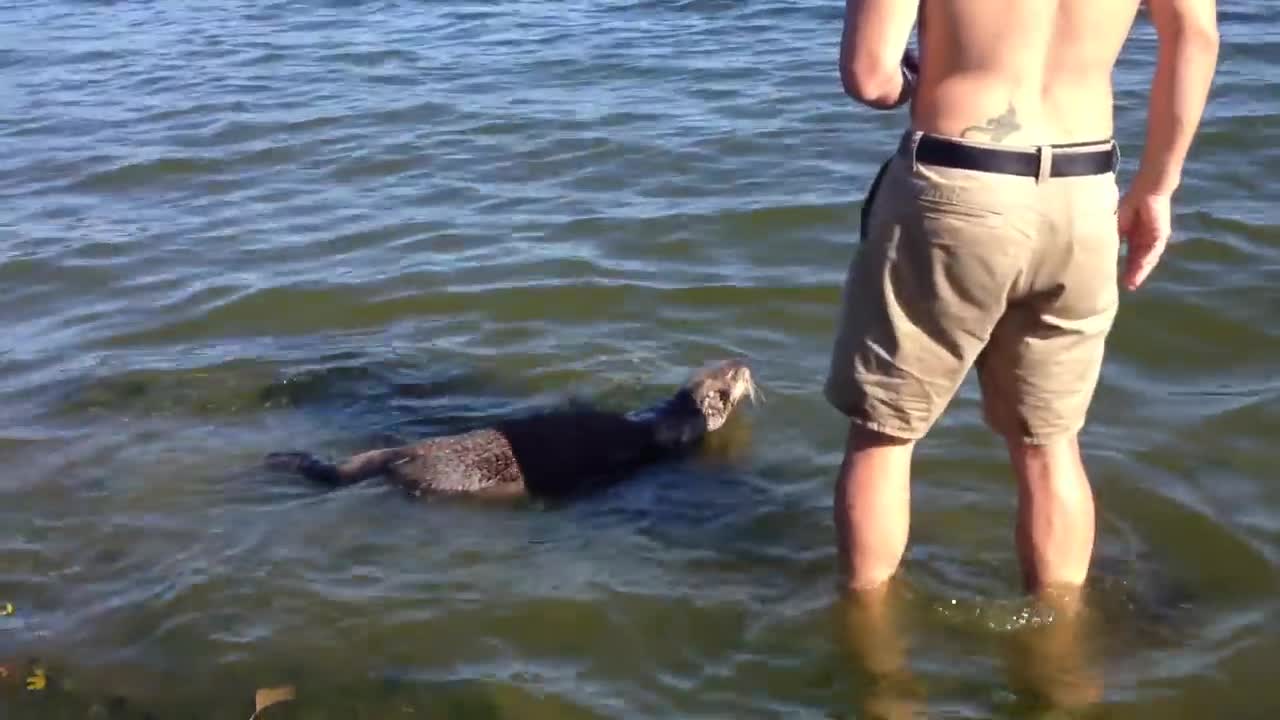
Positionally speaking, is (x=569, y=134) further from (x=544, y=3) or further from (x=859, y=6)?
(x=859, y=6)

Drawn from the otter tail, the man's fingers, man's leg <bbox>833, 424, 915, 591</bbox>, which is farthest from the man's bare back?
the otter tail

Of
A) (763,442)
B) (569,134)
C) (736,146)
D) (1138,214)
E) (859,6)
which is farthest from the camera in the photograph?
(569,134)

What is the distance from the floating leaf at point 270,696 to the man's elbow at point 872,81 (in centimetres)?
257

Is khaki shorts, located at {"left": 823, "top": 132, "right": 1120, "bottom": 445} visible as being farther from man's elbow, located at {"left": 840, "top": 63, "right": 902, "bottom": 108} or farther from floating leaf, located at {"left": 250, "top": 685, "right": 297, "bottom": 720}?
floating leaf, located at {"left": 250, "top": 685, "right": 297, "bottom": 720}

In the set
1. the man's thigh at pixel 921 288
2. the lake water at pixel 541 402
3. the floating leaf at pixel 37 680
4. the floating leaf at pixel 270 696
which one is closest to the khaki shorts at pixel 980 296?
the man's thigh at pixel 921 288

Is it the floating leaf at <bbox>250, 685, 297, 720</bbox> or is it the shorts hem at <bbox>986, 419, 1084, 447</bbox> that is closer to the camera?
the shorts hem at <bbox>986, 419, 1084, 447</bbox>

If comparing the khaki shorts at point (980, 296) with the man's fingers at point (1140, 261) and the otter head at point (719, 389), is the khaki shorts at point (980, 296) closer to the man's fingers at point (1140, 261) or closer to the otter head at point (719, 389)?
the man's fingers at point (1140, 261)

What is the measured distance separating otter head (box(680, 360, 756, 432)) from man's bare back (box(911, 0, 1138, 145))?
8.97 ft

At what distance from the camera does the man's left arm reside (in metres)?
3.69

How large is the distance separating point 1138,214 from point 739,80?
8.41 m

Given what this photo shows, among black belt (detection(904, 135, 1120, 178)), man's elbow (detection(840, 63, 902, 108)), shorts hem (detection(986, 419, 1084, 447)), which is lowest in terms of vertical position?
shorts hem (detection(986, 419, 1084, 447))

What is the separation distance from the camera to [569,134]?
446 inches

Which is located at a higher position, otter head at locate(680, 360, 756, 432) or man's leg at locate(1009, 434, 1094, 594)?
man's leg at locate(1009, 434, 1094, 594)

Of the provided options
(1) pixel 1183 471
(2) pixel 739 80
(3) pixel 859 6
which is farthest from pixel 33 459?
(2) pixel 739 80
